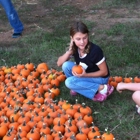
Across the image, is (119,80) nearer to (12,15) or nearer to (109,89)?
(109,89)

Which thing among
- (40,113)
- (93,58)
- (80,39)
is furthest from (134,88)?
(40,113)

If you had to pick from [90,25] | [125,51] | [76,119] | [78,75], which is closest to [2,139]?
[76,119]

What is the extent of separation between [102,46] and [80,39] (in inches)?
84.3

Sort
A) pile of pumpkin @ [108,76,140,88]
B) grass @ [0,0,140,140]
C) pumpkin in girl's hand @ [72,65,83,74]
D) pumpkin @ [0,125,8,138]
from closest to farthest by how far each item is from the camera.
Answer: pumpkin @ [0,125,8,138] < grass @ [0,0,140,140] < pumpkin in girl's hand @ [72,65,83,74] < pile of pumpkin @ [108,76,140,88]

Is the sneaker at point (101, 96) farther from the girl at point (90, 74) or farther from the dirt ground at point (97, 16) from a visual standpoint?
the dirt ground at point (97, 16)

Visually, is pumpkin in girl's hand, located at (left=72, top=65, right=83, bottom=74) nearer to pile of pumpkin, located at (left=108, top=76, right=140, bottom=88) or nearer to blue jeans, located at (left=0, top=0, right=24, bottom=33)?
pile of pumpkin, located at (left=108, top=76, right=140, bottom=88)

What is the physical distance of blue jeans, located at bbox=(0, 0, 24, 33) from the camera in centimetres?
678

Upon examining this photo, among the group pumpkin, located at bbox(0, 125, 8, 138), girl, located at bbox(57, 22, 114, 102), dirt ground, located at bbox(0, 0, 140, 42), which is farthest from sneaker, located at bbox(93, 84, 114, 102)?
dirt ground, located at bbox(0, 0, 140, 42)

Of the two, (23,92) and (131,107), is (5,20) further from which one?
(131,107)

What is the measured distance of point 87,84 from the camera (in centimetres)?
423

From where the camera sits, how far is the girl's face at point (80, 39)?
13.1 ft

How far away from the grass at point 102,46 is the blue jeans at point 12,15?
0.90 ft

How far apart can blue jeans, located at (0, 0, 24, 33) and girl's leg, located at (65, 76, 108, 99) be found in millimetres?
3131

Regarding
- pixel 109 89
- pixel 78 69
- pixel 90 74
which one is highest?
pixel 78 69
